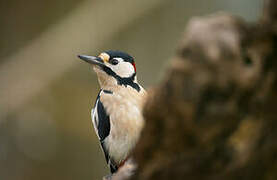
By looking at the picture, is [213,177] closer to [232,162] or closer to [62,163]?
[232,162]

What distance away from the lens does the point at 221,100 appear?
1.61 meters

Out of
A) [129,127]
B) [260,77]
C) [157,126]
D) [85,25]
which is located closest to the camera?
[260,77]

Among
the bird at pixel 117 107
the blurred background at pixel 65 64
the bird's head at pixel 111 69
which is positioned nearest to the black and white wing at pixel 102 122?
the bird at pixel 117 107

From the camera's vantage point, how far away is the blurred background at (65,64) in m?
6.50

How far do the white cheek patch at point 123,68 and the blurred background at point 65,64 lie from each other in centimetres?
267

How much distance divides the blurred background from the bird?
274cm

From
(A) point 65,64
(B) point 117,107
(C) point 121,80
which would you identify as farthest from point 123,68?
(A) point 65,64

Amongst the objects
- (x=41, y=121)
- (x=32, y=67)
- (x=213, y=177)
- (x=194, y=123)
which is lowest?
(x=213, y=177)

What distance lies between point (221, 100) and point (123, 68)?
1.94 metres

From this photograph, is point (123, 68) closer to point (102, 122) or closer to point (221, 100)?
point (102, 122)

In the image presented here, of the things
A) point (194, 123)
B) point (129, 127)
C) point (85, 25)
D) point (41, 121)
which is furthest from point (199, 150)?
point (41, 121)

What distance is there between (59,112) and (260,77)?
5889 millimetres

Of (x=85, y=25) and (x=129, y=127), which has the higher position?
(x=85, y=25)

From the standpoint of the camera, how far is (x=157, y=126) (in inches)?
68.7
